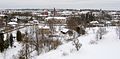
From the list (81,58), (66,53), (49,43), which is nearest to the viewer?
(81,58)

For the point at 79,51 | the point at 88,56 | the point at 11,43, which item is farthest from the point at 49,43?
the point at 88,56

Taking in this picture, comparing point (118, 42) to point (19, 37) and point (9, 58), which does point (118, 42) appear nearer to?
point (9, 58)

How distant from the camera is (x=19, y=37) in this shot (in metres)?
28.4

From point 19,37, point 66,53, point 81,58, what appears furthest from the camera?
point 19,37

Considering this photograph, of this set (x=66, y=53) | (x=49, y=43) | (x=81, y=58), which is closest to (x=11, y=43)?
(x=49, y=43)

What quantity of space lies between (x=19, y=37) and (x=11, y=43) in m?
3.44

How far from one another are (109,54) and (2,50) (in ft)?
34.4

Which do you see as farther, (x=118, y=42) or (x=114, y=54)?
(x=118, y=42)

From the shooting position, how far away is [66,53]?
58.9ft

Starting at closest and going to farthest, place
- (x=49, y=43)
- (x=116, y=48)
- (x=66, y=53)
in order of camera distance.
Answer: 1. (x=66, y=53)
2. (x=116, y=48)
3. (x=49, y=43)

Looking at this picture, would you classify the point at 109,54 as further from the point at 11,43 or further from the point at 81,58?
the point at 11,43

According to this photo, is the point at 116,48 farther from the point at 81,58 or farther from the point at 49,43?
the point at 49,43

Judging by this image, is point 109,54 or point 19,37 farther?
point 19,37

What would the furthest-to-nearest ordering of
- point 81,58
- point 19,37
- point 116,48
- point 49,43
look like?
1. point 19,37
2. point 49,43
3. point 116,48
4. point 81,58
